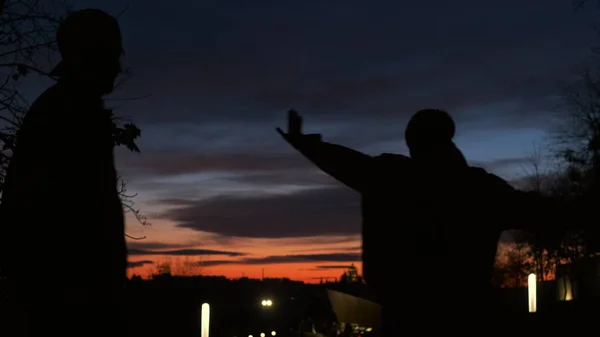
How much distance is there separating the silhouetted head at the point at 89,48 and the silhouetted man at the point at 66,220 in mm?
39

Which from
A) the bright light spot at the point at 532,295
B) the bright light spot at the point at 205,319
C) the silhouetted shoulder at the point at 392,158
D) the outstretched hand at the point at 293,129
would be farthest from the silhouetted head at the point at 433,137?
the bright light spot at the point at 205,319

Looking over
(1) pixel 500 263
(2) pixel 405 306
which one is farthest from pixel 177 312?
(2) pixel 405 306

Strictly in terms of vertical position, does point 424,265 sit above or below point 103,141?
below

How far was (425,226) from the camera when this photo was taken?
2.76 metres

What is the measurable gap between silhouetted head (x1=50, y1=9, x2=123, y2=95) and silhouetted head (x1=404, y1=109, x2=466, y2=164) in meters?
1.27

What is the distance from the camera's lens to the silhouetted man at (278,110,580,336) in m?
2.75

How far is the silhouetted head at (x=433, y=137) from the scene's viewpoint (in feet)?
9.40

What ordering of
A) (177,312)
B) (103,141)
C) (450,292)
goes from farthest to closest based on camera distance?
(177,312)
(450,292)
(103,141)

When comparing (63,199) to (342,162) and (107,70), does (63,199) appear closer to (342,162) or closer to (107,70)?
(107,70)

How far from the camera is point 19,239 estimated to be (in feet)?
5.78

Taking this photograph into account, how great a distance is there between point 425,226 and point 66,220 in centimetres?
139

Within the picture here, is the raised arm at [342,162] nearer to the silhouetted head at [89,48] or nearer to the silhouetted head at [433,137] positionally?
the silhouetted head at [433,137]

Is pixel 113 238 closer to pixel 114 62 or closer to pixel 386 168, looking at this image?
pixel 114 62

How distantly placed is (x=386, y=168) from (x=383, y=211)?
0.50ft
